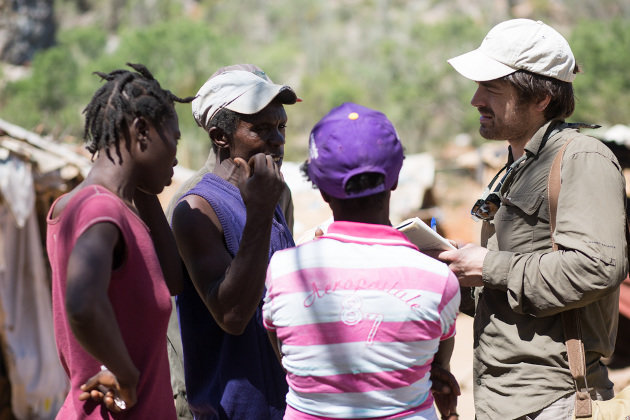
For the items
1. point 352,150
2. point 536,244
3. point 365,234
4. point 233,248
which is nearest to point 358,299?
point 365,234

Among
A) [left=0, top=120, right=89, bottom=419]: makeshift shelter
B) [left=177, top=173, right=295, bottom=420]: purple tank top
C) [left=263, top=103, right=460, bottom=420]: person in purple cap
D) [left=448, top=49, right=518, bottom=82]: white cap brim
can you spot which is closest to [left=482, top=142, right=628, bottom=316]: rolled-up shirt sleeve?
[left=448, top=49, right=518, bottom=82]: white cap brim

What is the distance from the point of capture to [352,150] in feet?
5.91

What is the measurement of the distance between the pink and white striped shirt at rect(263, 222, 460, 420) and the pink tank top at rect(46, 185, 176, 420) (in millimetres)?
328

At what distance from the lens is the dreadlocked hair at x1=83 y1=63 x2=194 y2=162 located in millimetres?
1921

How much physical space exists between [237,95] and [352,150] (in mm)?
718

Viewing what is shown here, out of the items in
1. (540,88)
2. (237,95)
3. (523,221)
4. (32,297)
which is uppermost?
(237,95)

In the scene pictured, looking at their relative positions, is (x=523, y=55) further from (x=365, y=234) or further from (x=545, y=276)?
(x=365, y=234)

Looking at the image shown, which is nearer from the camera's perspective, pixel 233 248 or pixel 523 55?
pixel 233 248

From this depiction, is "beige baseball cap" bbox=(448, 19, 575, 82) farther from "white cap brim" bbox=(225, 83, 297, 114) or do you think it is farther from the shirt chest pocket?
"white cap brim" bbox=(225, 83, 297, 114)

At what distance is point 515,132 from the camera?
2.56 metres

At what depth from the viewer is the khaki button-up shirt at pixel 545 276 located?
7.20 feet

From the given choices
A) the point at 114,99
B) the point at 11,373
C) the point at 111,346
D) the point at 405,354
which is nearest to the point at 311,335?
the point at 405,354

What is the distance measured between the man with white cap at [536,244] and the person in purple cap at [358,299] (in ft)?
1.74

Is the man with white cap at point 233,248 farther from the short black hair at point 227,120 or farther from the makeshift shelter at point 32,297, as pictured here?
the makeshift shelter at point 32,297
